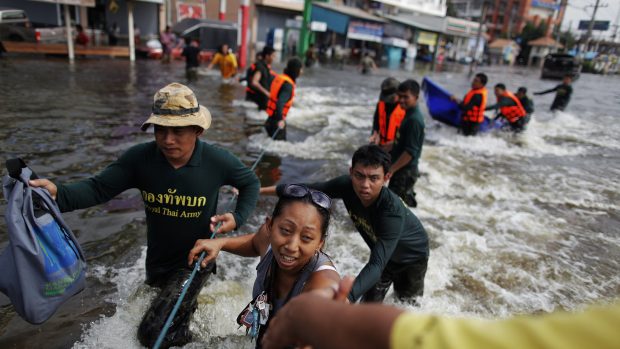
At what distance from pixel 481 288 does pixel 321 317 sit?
408 cm

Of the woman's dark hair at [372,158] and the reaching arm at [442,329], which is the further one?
the woman's dark hair at [372,158]

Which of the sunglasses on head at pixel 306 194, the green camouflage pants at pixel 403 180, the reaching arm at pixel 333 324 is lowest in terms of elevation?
the green camouflage pants at pixel 403 180

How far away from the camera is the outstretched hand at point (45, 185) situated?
2023 mm

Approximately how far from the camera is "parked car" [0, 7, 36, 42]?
1659cm

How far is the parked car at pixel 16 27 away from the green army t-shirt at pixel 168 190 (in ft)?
61.6

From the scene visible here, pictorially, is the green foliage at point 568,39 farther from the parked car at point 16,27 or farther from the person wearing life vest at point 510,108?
the parked car at point 16,27

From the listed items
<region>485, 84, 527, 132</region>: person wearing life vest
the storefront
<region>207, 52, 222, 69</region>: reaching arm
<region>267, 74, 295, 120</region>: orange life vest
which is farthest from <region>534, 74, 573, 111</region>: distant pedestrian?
the storefront

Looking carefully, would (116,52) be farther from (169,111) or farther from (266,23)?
(169,111)

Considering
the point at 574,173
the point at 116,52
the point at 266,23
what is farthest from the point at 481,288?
the point at 266,23

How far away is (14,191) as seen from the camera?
1827 mm

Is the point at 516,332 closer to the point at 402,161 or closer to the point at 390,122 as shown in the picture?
the point at 402,161

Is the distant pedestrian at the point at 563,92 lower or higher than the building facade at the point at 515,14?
lower

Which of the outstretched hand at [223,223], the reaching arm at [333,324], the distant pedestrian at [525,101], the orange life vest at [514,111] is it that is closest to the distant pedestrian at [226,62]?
the orange life vest at [514,111]

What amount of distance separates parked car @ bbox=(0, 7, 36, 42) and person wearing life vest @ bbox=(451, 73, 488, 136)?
1753cm
